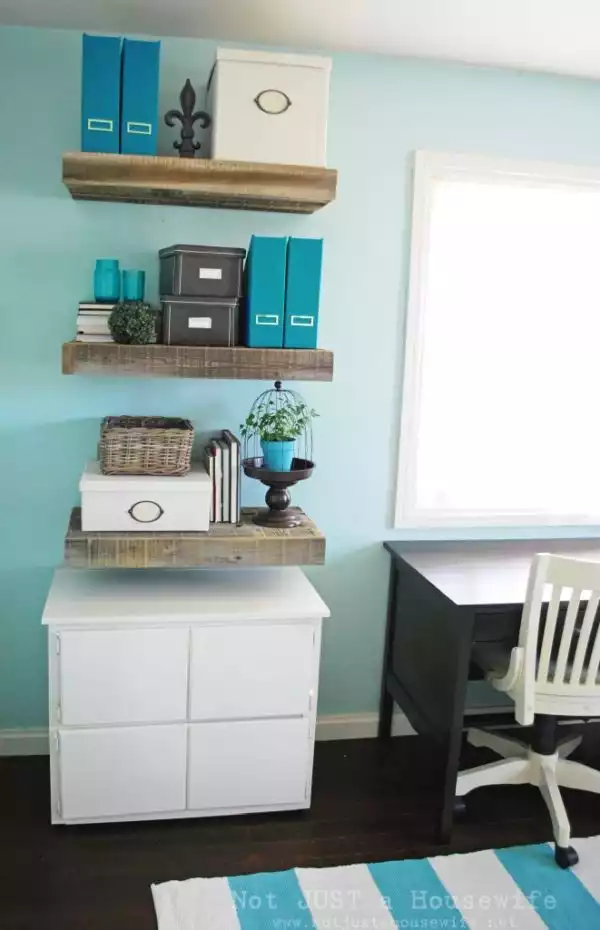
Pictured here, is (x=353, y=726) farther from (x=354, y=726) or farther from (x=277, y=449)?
(x=277, y=449)

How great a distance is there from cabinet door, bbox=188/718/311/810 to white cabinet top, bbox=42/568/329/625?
0.35 meters

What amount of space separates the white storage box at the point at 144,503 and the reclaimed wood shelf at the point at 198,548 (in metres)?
0.03

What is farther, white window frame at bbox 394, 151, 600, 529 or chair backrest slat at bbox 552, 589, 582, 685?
white window frame at bbox 394, 151, 600, 529

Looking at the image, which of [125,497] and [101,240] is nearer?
[125,497]

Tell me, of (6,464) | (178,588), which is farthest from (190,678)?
(6,464)

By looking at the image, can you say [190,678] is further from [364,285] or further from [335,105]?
[335,105]

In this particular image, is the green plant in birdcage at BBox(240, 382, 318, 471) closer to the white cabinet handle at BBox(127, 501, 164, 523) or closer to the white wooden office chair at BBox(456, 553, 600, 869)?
the white cabinet handle at BBox(127, 501, 164, 523)

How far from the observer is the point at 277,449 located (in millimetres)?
2668

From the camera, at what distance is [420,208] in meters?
2.91

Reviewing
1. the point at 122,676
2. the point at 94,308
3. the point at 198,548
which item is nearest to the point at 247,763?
the point at 122,676

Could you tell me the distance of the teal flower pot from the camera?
105 inches

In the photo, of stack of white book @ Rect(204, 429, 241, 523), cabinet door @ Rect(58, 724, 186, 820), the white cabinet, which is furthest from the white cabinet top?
cabinet door @ Rect(58, 724, 186, 820)

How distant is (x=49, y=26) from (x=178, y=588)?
1.75 meters

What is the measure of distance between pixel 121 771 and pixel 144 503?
796 mm
